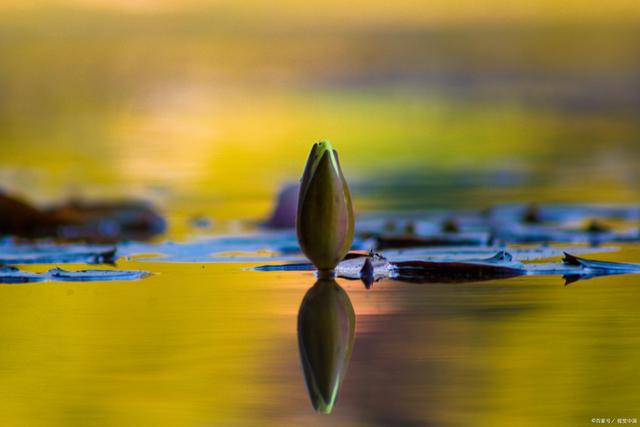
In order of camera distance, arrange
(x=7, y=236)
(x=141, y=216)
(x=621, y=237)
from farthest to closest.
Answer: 1. (x=141, y=216)
2. (x=7, y=236)
3. (x=621, y=237)

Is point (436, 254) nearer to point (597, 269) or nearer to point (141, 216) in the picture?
point (597, 269)

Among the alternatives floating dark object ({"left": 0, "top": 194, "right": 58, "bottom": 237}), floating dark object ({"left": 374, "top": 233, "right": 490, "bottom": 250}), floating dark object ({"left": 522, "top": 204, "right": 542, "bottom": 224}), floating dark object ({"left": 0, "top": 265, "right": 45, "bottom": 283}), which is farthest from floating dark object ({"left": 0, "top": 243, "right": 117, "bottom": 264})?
floating dark object ({"left": 522, "top": 204, "right": 542, "bottom": 224})

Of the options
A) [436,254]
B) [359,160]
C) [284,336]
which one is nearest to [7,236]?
[436,254]

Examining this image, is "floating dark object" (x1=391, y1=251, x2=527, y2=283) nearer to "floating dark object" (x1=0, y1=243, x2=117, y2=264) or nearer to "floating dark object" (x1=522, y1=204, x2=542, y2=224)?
"floating dark object" (x1=0, y1=243, x2=117, y2=264)

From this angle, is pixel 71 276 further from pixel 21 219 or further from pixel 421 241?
pixel 21 219

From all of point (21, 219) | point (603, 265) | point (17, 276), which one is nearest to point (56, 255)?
point (17, 276)

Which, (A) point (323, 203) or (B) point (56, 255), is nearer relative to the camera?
(A) point (323, 203)

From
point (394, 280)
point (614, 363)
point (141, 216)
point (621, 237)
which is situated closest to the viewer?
point (614, 363)
